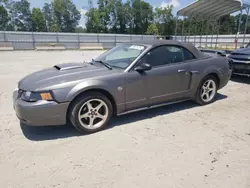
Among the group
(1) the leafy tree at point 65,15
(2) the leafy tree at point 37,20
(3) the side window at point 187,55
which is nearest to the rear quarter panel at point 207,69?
(3) the side window at point 187,55

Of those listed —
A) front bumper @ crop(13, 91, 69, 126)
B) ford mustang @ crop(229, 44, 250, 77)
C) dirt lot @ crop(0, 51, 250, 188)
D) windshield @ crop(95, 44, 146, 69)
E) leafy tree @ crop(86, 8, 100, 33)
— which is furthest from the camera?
leafy tree @ crop(86, 8, 100, 33)

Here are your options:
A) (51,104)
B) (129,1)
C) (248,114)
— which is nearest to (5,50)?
(51,104)

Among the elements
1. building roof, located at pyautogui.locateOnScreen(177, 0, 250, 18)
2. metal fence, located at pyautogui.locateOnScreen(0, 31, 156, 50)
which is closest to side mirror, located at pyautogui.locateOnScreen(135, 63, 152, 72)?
building roof, located at pyautogui.locateOnScreen(177, 0, 250, 18)

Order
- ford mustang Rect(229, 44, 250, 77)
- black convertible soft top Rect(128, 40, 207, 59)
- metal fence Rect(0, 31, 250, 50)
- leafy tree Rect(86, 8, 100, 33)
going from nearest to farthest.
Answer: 1. black convertible soft top Rect(128, 40, 207, 59)
2. ford mustang Rect(229, 44, 250, 77)
3. metal fence Rect(0, 31, 250, 50)
4. leafy tree Rect(86, 8, 100, 33)

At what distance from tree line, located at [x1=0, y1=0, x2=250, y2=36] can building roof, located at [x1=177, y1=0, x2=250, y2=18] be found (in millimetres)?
53388

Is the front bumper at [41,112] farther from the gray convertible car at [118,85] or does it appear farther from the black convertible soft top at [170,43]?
the black convertible soft top at [170,43]

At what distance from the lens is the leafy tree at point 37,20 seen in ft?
226

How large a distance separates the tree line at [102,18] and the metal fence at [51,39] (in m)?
46.0

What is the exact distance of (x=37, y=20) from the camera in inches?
2736

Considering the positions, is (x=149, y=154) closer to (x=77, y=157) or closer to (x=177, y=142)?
(x=177, y=142)

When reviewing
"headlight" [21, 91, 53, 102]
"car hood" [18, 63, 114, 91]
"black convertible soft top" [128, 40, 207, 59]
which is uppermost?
"black convertible soft top" [128, 40, 207, 59]

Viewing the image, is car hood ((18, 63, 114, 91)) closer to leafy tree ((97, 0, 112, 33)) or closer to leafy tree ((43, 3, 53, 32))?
leafy tree ((97, 0, 112, 33))

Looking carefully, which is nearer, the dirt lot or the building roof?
the dirt lot

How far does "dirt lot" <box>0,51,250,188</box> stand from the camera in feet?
7.60
